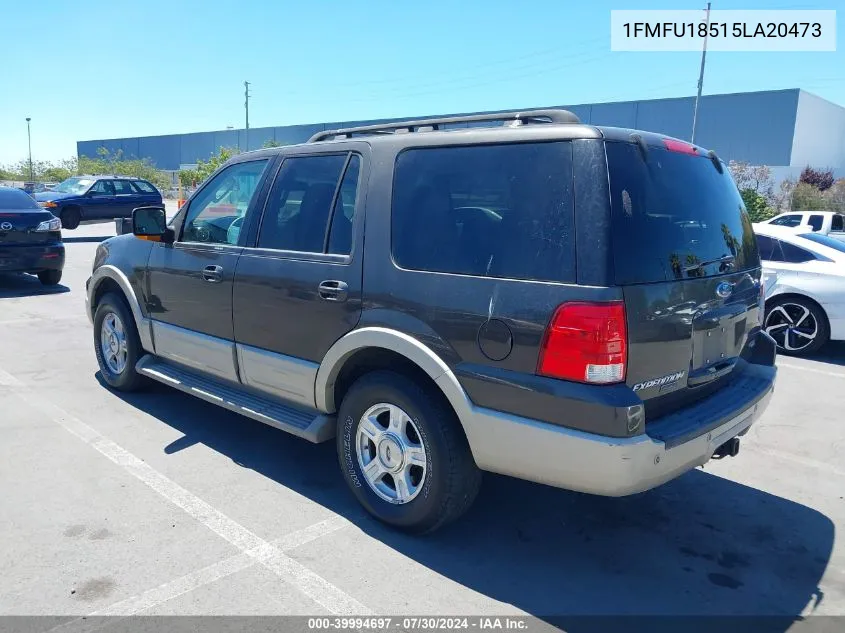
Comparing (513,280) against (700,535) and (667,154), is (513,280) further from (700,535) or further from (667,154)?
(700,535)

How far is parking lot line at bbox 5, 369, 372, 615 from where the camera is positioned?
294 cm

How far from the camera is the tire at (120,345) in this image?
17.5 feet

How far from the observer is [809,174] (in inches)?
1556

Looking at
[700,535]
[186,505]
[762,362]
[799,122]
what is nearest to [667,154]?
[762,362]

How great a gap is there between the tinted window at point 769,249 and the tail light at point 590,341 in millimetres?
6106

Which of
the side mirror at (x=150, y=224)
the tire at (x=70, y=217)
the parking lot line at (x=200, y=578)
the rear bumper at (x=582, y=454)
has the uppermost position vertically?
the side mirror at (x=150, y=224)

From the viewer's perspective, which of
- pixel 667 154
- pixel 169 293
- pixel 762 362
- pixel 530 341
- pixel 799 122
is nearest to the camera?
pixel 530 341

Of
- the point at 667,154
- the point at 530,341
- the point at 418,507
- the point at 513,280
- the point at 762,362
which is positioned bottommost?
the point at 418,507

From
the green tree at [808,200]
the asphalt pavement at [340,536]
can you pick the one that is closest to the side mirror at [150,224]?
the asphalt pavement at [340,536]

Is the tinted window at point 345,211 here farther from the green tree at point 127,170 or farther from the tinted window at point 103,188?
the green tree at point 127,170

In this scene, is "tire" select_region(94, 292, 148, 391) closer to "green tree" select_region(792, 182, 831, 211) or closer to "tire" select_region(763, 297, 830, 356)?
"tire" select_region(763, 297, 830, 356)

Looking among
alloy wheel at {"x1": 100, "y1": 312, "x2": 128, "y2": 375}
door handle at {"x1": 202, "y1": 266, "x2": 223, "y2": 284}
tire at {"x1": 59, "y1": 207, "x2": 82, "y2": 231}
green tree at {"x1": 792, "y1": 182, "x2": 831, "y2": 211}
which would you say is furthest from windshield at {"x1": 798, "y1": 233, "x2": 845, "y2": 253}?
green tree at {"x1": 792, "y1": 182, "x2": 831, "y2": 211}

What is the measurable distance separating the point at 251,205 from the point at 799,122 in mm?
53687

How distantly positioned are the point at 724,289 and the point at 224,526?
277cm
